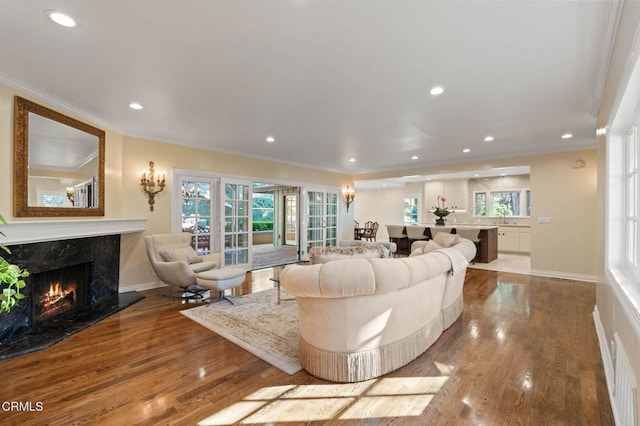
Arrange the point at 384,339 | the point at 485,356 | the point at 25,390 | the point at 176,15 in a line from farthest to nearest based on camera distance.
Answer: the point at 485,356
the point at 384,339
the point at 25,390
the point at 176,15

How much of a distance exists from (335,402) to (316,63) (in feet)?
8.58

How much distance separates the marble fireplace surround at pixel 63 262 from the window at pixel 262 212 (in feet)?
23.7

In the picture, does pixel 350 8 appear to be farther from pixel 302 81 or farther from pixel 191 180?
pixel 191 180

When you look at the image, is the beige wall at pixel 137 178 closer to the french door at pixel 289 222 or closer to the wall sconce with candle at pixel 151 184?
the wall sconce with candle at pixel 151 184

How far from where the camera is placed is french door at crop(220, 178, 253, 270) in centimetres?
590

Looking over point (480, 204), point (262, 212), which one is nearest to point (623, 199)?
point (480, 204)

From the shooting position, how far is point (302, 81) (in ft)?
9.24

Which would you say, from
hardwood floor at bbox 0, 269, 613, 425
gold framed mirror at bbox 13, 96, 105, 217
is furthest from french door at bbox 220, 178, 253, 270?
hardwood floor at bbox 0, 269, 613, 425

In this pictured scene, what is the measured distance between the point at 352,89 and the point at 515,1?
→ 1498mm

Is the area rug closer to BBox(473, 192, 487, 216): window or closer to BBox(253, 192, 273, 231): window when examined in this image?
BBox(253, 192, 273, 231): window

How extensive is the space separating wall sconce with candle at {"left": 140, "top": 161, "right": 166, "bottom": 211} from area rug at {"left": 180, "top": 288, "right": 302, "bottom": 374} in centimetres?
222

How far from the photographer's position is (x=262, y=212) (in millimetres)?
12531

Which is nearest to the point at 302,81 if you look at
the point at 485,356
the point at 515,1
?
the point at 515,1

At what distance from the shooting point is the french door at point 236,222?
590 cm
